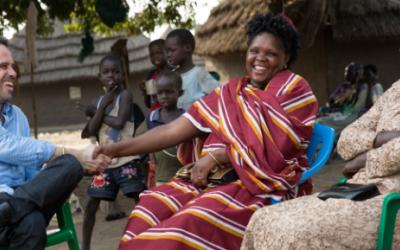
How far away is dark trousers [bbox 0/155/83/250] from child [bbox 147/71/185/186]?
3.17 ft

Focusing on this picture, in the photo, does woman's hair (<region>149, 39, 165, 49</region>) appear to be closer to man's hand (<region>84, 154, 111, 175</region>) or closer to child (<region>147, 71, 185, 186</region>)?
child (<region>147, 71, 185, 186</region>)

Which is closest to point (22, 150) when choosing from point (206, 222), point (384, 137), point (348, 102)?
point (206, 222)

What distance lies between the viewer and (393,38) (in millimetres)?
13258

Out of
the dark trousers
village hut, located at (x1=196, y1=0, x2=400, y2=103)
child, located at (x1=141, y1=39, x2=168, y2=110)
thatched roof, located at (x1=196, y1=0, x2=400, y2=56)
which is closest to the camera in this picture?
the dark trousers

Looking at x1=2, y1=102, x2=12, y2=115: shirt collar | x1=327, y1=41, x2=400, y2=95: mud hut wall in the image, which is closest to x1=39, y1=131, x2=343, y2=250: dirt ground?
x1=2, y1=102, x2=12, y2=115: shirt collar

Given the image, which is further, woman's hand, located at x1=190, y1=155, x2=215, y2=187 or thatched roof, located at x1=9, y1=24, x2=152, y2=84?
thatched roof, located at x1=9, y1=24, x2=152, y2=84


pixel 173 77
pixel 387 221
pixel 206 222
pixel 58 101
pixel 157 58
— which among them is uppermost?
pixel 157 58

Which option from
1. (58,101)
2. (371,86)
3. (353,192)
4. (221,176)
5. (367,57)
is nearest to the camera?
(353,192)

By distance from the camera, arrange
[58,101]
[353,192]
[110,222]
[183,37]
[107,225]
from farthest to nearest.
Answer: [58,101], [110,222], [107,225], [183,37], [353,192]

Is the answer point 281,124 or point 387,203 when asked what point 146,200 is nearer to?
point 281,124

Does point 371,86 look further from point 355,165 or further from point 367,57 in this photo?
point 355,165

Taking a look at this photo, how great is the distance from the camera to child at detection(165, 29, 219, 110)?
491 cm

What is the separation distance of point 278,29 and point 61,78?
67.7 feet

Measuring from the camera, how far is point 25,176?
12.5 feet
